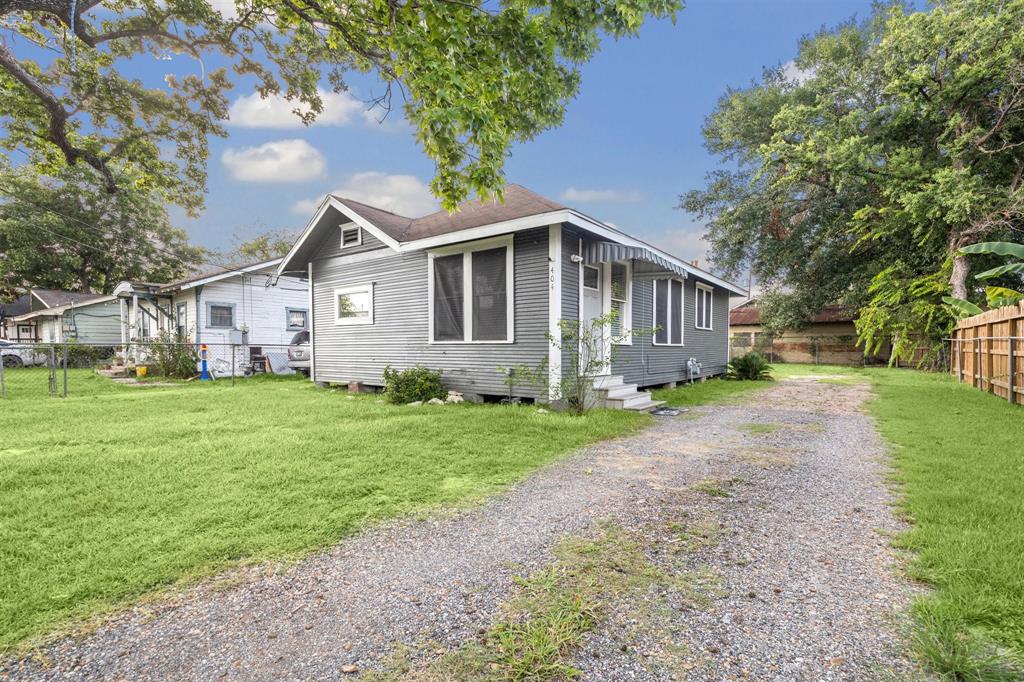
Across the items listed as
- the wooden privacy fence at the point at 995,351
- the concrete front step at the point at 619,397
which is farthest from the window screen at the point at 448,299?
the wooden privacy fence at the point at 995,351

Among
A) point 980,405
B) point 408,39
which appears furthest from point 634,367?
point 408,39

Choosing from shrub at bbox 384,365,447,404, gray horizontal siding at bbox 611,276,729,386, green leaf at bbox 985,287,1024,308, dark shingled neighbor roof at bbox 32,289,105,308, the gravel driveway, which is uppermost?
dark shingled neighbor roof at bbox 32,289,105,308

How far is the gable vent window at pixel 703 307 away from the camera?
1355cm

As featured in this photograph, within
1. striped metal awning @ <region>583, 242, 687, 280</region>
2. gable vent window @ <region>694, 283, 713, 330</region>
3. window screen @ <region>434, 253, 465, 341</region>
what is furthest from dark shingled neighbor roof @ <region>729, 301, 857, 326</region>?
window screen @ <region>434, 253, 465, 341</region>

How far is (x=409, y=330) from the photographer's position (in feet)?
33.2

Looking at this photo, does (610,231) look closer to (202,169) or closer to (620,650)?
(620,650)

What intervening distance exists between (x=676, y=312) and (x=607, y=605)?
A: 1087 cm

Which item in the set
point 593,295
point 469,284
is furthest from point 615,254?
point 469,284

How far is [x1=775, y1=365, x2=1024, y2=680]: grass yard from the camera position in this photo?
5.81 feet

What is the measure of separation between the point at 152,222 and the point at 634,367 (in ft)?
114

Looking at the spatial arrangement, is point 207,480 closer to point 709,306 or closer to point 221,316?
point 709,306

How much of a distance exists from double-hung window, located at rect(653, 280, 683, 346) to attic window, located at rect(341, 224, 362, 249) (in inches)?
284

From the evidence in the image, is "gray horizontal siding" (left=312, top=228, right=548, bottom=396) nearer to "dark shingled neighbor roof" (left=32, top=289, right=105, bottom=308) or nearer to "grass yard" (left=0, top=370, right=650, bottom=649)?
"grass yard" (left=0, top=370, right=650, bottom=649)

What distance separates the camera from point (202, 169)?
11328 millimetres
